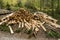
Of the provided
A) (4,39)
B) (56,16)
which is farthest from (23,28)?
(56,16)

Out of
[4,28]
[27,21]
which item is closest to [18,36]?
[4,28]

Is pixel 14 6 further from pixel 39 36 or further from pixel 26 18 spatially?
pixel 39 36

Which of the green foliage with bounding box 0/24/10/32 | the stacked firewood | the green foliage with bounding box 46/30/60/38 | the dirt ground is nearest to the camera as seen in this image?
the dirt ground

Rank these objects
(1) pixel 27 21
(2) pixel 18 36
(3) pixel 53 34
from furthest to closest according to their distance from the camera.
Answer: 1. (1) pixel 27 21
2. (3) pixel 53 34
3. (2) pixel 18 36

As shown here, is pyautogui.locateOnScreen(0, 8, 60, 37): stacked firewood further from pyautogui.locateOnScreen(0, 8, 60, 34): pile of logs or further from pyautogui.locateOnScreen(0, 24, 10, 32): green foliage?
pyautogui.locateOnScreen(0, 24, 10, 32): green foliage

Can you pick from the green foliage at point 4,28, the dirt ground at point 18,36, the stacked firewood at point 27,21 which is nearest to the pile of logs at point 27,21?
the stacked firewood at point 27,21


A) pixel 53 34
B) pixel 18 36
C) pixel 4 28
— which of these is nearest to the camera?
pixel 18 36

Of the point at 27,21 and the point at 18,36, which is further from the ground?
the point at 27,21

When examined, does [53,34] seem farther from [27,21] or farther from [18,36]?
[27,21]

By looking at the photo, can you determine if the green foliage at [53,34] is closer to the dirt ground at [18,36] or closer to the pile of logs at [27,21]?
the dirt ground at [18,36]

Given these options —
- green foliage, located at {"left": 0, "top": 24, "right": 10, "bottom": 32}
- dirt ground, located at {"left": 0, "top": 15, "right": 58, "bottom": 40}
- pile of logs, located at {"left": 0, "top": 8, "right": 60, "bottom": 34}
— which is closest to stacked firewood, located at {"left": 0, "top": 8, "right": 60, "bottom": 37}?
pile of logs, located at {"left": 0, "top": 8, "right": 60, "bottom": 34}

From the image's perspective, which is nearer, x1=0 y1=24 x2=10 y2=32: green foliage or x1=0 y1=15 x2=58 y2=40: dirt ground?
x1=0 y1=15 x2=58 y2=40: dirt ground

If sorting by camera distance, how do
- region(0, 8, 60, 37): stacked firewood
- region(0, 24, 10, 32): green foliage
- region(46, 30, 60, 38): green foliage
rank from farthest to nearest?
region(0, 8, 60, 37): stacked firewood < region(0, 24, 10, 32): green foliage < region(46, 30, 60, 38): green foliage

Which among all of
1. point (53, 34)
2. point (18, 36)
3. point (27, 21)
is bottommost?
point (53, 34)
